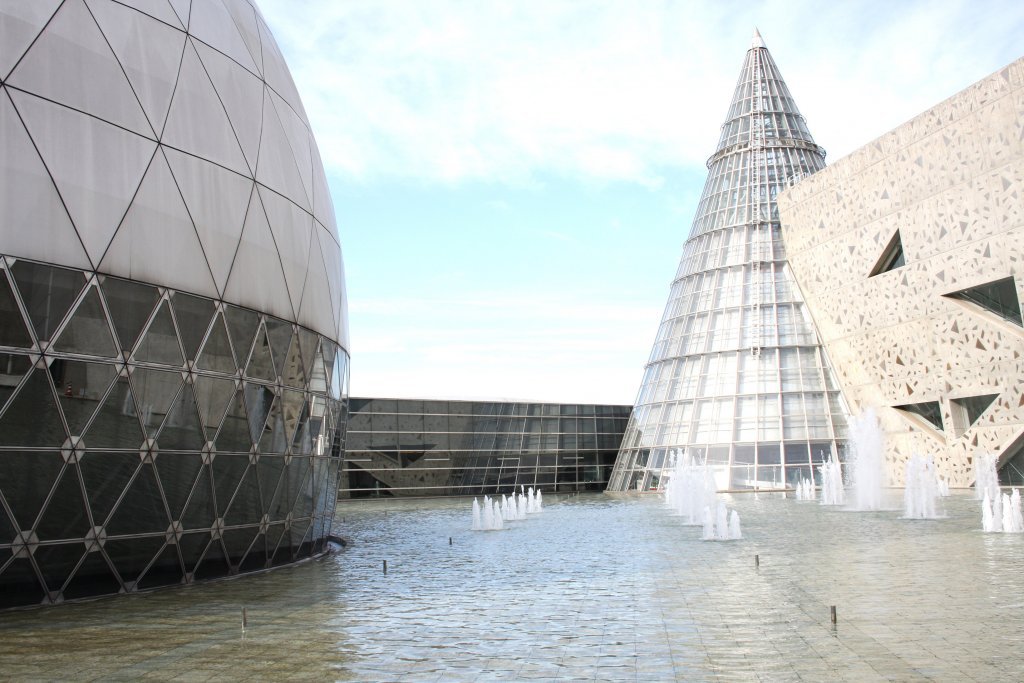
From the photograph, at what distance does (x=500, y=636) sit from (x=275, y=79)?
1524cm

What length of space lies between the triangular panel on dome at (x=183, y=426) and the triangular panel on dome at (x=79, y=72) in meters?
4.31

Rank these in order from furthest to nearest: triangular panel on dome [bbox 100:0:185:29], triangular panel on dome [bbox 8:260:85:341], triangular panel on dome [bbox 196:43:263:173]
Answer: triangular panel on dome [bbox 196:43:263:173] < triangular panel on dome [bbox 100:0:185:29] < triangular panel on dome [bbox 8:260:85:341]

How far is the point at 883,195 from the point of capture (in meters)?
44.1

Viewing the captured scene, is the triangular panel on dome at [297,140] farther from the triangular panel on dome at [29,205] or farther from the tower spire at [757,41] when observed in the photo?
the tower spire at [757,41]

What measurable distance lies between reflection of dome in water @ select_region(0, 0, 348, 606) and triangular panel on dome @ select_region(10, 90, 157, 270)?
3 centimetres

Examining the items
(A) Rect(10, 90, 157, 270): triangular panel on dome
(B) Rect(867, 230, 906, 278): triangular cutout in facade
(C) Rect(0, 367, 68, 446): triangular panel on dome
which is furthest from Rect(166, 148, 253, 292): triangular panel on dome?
(B) Rect(867, 230, 906, 278): triangular cutout in facade

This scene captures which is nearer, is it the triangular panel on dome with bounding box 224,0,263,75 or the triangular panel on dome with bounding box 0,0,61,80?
the triangular panel on dome with bounding box 0,0,61,80

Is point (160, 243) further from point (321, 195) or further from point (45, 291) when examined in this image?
point (321, 195)

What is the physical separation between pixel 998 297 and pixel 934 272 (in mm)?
2865

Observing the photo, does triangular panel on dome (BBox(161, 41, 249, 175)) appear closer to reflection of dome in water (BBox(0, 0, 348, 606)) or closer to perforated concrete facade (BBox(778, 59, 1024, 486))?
reflection of dome in water (BBox(0, 0, 348, 606))

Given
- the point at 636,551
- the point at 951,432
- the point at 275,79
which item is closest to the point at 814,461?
the point at 951,432

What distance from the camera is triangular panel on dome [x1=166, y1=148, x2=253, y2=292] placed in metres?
17.2

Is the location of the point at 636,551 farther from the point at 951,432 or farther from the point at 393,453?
the point at 393,453

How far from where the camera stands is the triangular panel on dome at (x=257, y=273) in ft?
58.8
